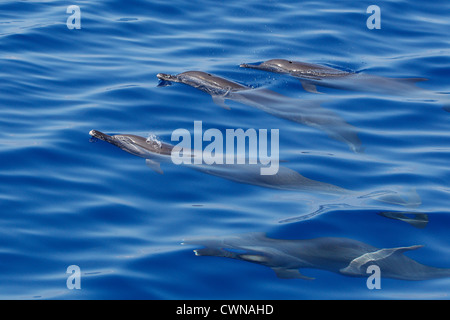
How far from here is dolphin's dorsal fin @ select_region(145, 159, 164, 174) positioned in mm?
11102

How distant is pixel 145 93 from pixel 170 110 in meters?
0.89

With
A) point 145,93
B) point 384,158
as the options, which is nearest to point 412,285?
point 384,158

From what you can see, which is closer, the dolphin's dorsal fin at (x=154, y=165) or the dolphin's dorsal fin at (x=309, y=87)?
the dolphin's dorsal fin at (x=154, y=165)

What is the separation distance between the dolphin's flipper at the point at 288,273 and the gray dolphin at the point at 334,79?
22.7 feet

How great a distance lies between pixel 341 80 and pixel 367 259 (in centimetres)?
710

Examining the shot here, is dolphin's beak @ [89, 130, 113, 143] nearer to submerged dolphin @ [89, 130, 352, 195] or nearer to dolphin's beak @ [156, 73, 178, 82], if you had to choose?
submerged dolphin @ [89, 130, 352, 195]

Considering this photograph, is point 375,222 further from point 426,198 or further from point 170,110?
point 170,110

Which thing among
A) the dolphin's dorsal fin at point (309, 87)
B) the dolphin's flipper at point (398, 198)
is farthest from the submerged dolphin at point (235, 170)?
the dolphin's dorsal fin at point (309, 87)

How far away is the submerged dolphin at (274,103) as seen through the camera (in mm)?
12930

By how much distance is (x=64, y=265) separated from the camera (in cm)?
856

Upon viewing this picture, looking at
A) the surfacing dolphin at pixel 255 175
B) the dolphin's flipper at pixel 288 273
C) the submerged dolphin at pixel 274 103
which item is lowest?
the dolphin's flipper at pixel 288 273

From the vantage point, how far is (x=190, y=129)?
12594 mm

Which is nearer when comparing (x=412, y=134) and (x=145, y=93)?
(x=412, y=134)

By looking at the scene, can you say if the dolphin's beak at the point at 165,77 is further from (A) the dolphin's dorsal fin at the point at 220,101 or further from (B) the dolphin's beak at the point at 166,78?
(A) the dolphin's dorsal fin at the point at 220,101
